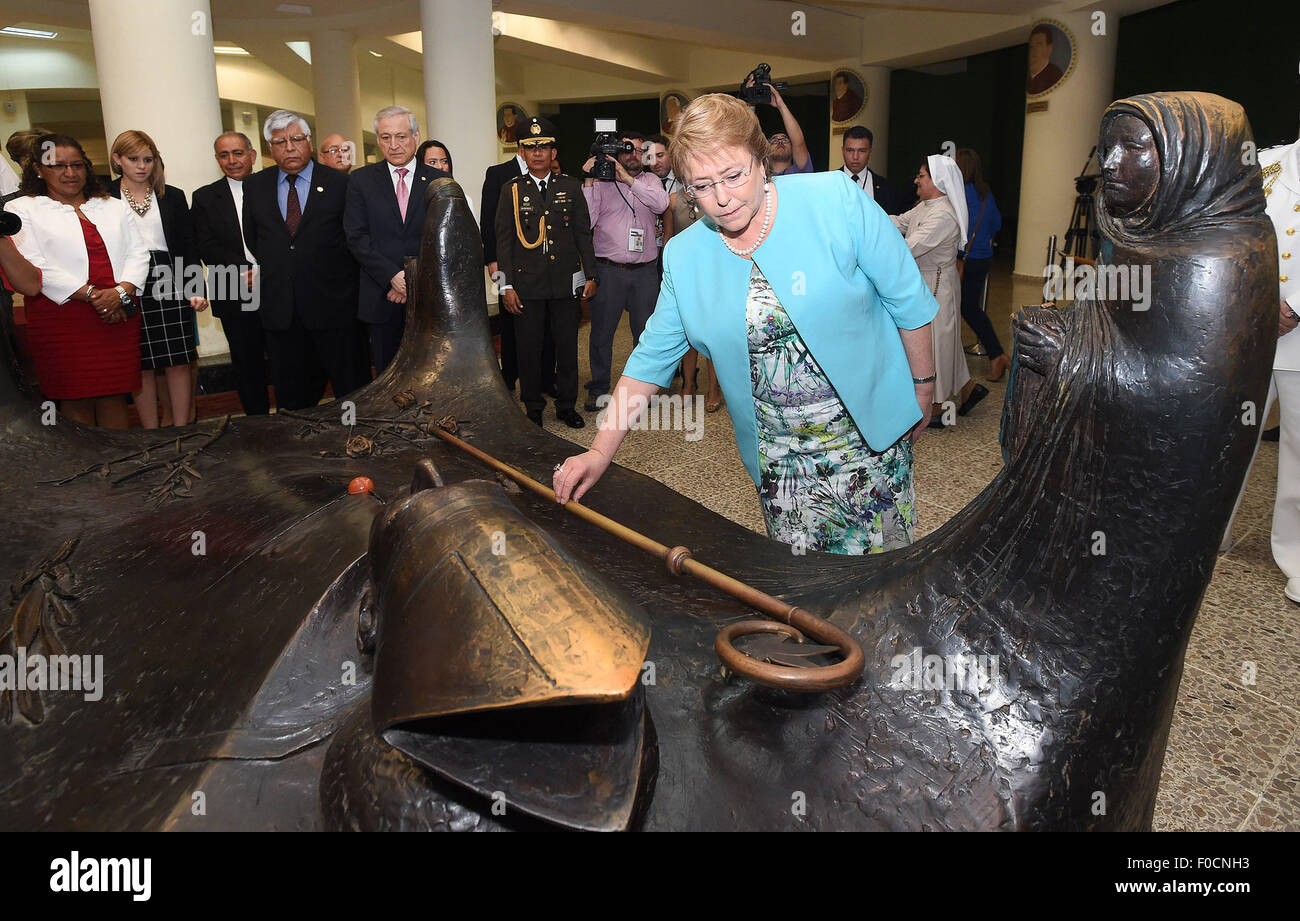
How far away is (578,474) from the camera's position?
6.31ft

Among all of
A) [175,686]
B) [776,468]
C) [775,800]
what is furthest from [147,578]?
[776,468]

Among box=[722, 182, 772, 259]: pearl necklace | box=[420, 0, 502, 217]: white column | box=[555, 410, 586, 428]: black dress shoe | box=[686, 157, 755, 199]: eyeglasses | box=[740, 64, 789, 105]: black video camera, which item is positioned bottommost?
box=[555, 410, 586, 428]: black dress shoe

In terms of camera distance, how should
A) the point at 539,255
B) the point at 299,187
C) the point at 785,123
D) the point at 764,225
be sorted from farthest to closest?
1. the point at 539,255
2. the point at 785,123
3. the point at 299,187
4. the point at 764,225

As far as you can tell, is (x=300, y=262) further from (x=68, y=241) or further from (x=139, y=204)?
(x=68, y=241)

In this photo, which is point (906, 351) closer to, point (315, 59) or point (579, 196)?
point (579, 196)

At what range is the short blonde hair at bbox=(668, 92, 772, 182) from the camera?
1.81m

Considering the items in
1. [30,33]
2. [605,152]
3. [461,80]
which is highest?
[30,33]

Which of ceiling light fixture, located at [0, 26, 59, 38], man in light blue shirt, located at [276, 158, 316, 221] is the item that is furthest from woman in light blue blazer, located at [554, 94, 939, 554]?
ceiling light fixture, located at [0, 26, 59, 38]

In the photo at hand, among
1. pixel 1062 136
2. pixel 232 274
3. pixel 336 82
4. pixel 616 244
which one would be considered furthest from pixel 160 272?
pixel 1062 136

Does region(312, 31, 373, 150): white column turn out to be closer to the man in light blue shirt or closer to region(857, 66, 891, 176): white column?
region(857, 66, 891, 176): white column

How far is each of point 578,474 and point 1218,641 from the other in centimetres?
240

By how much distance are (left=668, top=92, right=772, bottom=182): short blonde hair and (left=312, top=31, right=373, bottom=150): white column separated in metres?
12.6

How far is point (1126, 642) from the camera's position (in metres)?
1.01

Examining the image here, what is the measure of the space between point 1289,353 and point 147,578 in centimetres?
374
